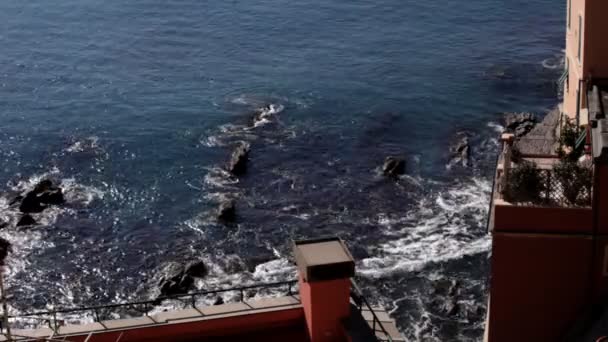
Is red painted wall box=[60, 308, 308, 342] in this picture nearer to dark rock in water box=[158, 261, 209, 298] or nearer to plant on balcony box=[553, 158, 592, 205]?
plant on balcony box=[553, 158, 592, 205]

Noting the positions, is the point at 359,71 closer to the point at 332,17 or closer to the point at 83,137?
the point at 332,17

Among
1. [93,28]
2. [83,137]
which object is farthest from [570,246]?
[93,28]

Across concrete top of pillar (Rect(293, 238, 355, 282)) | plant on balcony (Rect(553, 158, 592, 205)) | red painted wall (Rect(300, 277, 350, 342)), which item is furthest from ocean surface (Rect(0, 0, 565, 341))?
concrete top of pillar (Rect(293, 238, 355, 282))

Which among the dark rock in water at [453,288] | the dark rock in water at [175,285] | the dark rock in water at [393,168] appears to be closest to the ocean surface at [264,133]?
the dark rock in water at [453,288]

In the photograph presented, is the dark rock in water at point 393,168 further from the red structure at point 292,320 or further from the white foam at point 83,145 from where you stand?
the red structure at point 292,320

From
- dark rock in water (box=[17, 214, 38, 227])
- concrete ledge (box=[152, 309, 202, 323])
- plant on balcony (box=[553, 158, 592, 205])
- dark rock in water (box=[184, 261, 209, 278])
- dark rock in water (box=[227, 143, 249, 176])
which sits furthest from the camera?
dark rock in water (box=[227, 143, 249, 176])

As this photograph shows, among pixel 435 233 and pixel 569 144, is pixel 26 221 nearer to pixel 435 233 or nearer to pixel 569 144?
pixel 435 233
